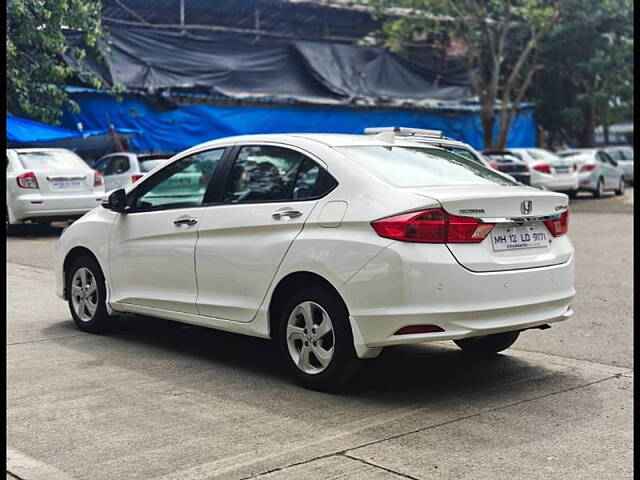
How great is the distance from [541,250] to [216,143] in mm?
2398

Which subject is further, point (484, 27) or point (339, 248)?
point (484, 27)

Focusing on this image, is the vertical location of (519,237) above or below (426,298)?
above

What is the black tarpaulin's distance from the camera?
24.7 m

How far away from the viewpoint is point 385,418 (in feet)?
17.4

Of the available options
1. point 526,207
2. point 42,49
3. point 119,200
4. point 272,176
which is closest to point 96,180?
point 42,49

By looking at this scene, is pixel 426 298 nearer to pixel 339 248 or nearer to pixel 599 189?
pixel 339 248

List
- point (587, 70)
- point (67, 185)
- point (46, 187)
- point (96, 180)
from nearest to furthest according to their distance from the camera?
1. point (46, 187)
2. point (67, 185)
3. point (96, 180)
4. point (587, 70)

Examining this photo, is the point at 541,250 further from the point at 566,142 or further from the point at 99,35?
the point at 566,142

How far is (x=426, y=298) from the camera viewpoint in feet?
17.8

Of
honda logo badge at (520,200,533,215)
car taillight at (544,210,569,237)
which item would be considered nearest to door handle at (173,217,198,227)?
honda logo badge at (520,200,533,215)

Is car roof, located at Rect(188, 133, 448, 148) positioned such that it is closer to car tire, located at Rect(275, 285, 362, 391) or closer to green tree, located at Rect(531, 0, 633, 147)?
car tire, located at Rect(275, 285, 362, 391)

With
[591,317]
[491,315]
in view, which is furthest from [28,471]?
[591,317]

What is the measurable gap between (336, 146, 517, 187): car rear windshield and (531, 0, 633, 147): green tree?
2738cm

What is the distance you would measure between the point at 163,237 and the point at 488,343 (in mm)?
2437
